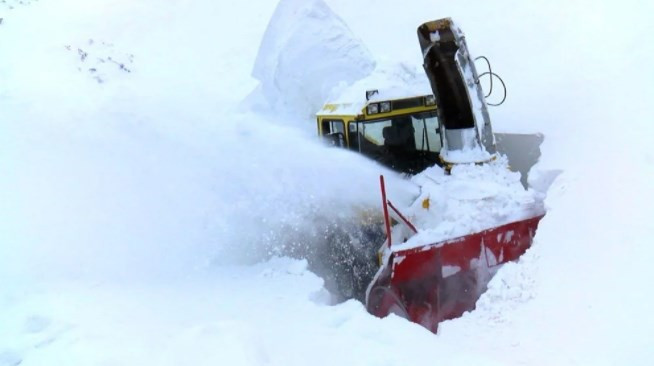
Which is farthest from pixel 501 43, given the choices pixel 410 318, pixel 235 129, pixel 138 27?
pixel 138 27

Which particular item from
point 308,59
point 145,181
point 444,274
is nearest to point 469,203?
point 444,274

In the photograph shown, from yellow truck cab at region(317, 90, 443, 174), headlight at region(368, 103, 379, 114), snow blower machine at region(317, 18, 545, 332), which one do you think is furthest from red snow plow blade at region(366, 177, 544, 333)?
headlight at region(368, 103, 379, 114)

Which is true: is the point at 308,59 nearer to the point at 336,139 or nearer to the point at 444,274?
the point at 336,139

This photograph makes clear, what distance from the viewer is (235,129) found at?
24.7 feet

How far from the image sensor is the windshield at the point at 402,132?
5.16 metres

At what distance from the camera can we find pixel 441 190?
452cm

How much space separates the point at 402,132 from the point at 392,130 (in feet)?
0.41

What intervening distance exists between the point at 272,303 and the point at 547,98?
20.0ft

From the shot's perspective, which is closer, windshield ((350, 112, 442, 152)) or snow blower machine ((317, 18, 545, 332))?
snow blower machine ((317, 18, 545, 332))

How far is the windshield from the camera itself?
516 centimetres

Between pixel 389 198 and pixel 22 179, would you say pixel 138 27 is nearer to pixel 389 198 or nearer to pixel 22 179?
pixel 22 179

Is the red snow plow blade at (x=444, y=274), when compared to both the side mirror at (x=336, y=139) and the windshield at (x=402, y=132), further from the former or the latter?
the side mirror at (x=336, y=139)

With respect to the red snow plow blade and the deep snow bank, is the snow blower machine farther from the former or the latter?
the deep snow bank

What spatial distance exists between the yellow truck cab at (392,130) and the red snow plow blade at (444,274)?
1537 mm
